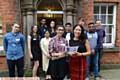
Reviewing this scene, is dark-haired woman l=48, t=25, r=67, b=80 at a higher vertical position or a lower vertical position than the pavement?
higher

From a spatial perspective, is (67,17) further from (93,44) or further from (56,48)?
(56,48)

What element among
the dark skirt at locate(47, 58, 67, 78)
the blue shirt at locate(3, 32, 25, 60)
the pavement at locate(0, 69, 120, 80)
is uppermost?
the blue shirt at locate(3, 32, 25, 60)

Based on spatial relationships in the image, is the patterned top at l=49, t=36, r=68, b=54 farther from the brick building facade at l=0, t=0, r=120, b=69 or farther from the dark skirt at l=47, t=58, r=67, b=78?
the brick building facade at l=0, t=0, r=120, b=69

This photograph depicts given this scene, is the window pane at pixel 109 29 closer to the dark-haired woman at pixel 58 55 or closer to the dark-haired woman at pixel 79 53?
the dark-haired woman at pixel 58 55

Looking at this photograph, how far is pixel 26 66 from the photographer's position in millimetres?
14766

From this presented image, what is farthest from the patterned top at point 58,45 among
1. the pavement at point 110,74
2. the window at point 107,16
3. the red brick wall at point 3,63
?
the window at point 107,16

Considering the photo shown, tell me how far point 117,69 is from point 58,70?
675 centimetres

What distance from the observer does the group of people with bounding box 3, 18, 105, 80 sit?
29.1 feet

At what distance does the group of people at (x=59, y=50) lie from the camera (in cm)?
888

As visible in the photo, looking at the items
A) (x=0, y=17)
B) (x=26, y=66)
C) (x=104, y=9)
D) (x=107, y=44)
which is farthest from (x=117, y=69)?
(x=0, y=17)

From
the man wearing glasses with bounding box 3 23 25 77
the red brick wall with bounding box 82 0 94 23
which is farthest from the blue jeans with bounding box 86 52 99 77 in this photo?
the man wearing glasses with bounding box 3 23 25 77

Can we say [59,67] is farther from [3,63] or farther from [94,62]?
[3,63]

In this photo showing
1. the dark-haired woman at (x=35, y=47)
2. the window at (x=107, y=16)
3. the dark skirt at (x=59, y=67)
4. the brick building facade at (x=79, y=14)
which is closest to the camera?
the dark skirt at (x=59, y=67)

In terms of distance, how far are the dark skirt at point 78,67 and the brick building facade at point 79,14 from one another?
5937mm
